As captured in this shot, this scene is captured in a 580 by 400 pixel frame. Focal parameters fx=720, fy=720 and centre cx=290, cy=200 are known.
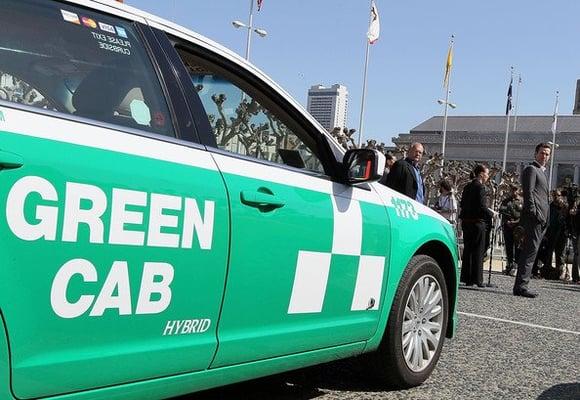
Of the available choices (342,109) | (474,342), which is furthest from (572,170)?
(474,342)

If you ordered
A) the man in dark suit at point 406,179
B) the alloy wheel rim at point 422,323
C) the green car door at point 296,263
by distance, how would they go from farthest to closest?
the man in dark suit at point 406,179 → the alloy wheel rim at point 422,323 → the green car door at point 296,263

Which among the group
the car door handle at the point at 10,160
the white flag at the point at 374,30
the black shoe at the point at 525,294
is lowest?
the black shoe at the point at 525,294

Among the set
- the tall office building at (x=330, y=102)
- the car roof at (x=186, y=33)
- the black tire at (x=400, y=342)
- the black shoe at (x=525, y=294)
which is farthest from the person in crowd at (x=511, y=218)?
the tall office building at (x=330, y=102)

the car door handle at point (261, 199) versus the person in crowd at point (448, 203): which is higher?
the person in crowd at point (448, 203)

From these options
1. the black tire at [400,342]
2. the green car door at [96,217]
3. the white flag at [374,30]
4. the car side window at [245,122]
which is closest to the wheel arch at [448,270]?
the black tire at [400,342]

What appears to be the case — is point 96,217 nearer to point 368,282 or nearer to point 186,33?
point 186,33

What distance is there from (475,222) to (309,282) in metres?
7.27

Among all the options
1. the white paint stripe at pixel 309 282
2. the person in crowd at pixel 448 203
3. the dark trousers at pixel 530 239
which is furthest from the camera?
the person in crowd at pixel 448 203

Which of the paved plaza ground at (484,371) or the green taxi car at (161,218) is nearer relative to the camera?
the green taxi car at (161,218)

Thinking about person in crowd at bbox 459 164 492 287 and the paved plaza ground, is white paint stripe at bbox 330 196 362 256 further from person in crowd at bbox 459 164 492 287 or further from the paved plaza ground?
person in crowd at bbox 459 164 492 287

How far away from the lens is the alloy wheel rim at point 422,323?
12.6 feet

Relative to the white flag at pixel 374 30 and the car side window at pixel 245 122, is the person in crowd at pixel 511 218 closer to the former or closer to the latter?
the car side window at pixel 245 122

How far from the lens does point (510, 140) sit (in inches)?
3354

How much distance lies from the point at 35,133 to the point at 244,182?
89 centimetres
